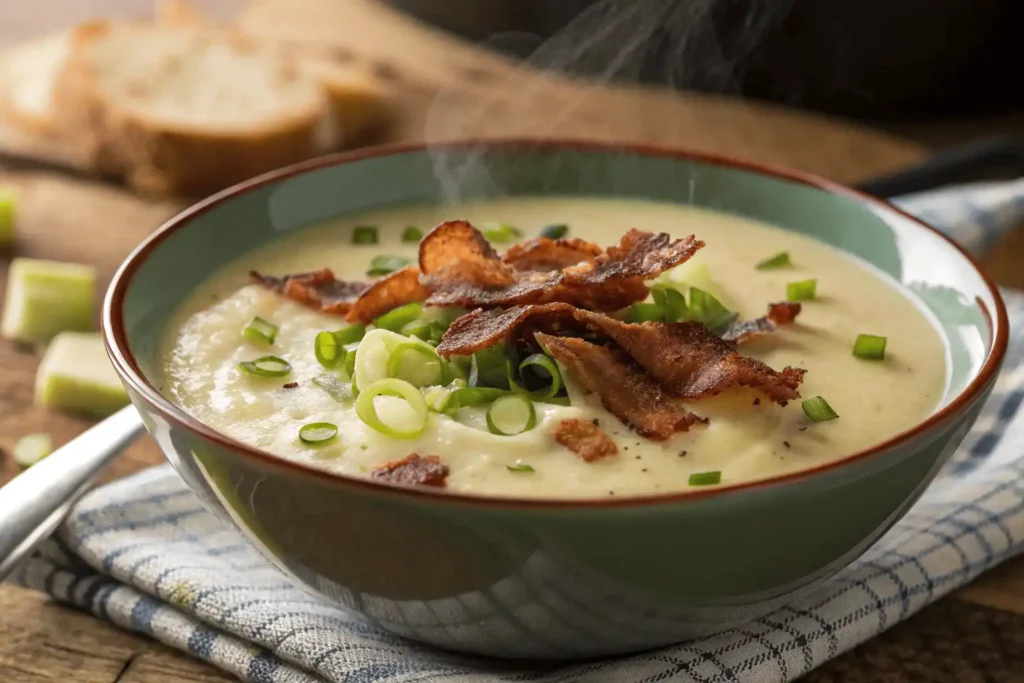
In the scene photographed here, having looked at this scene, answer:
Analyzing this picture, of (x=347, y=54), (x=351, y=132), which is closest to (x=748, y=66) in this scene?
(x=351, y=132)

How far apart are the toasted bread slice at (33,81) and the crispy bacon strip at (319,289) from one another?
2397 millimetres

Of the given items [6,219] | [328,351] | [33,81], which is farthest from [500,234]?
[33,81]

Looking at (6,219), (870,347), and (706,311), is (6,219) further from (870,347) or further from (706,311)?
(870,347)

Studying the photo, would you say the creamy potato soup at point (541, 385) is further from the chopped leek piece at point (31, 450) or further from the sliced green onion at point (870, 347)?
the chopped leek piece at point (31, 450)

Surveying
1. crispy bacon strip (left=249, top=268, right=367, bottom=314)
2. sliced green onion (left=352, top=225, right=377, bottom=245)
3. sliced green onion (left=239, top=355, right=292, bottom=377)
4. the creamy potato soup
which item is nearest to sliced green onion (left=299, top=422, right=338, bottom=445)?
the creamy potato soup

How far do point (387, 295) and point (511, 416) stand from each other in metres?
0.52

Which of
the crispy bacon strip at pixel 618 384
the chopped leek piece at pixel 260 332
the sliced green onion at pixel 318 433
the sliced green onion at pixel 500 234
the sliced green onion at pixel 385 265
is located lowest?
the sliced green onion at pixel 500 234

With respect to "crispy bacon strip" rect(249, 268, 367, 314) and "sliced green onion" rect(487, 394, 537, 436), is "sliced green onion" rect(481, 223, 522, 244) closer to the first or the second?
"crispy bacon strip" rect(249, 268, 367, 314)

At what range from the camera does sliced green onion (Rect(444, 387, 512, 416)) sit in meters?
2.25

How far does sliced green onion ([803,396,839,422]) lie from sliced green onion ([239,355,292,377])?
3.21 ft

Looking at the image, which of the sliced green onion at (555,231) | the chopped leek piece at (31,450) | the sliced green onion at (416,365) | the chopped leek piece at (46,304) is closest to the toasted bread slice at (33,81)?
the chopped leek piece at (46,304)

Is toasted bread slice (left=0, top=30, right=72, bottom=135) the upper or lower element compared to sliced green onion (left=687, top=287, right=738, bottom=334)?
lower

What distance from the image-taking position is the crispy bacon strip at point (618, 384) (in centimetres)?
219

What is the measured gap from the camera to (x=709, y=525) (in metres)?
1.84
